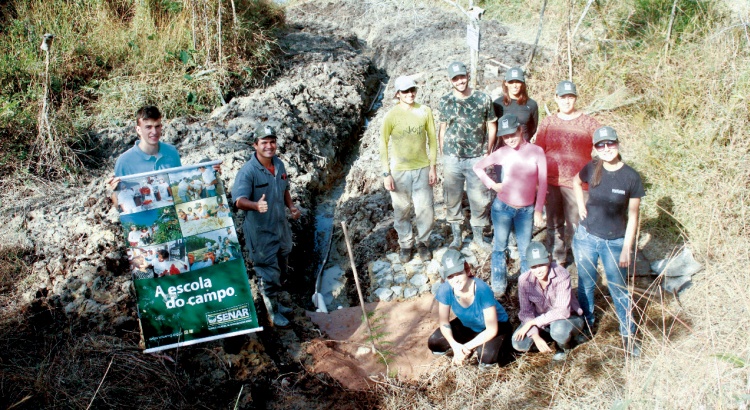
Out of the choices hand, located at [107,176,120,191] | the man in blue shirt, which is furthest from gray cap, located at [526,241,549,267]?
hand, located at [107,176,120,191]

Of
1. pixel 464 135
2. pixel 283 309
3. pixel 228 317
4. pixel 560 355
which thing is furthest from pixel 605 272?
pixel 228 317

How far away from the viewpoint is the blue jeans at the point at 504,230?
4559 mm

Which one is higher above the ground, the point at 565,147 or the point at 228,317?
the point at 565,147

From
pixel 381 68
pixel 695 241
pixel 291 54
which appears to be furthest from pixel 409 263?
pixel 381 68

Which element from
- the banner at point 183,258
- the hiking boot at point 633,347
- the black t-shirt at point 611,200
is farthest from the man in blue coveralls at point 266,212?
the hiking boot at point 633,347

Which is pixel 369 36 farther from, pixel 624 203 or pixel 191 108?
pixel 624 203

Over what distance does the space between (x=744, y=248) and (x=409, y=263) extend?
302 centimetres

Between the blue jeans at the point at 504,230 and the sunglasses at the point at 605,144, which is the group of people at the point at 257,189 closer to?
the blue jeans at the point at 504,230

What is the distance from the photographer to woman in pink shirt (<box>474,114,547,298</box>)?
4.39 m

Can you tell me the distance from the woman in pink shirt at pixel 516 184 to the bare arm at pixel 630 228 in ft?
2.51

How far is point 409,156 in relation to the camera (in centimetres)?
508

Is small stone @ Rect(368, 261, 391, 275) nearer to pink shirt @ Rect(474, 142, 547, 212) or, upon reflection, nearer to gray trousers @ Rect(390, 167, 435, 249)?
gray trousers @ Rect(390, 167, 435, 249)

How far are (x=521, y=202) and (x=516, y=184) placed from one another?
0.52 ft

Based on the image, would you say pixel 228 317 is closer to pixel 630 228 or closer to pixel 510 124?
pixel 510 124
